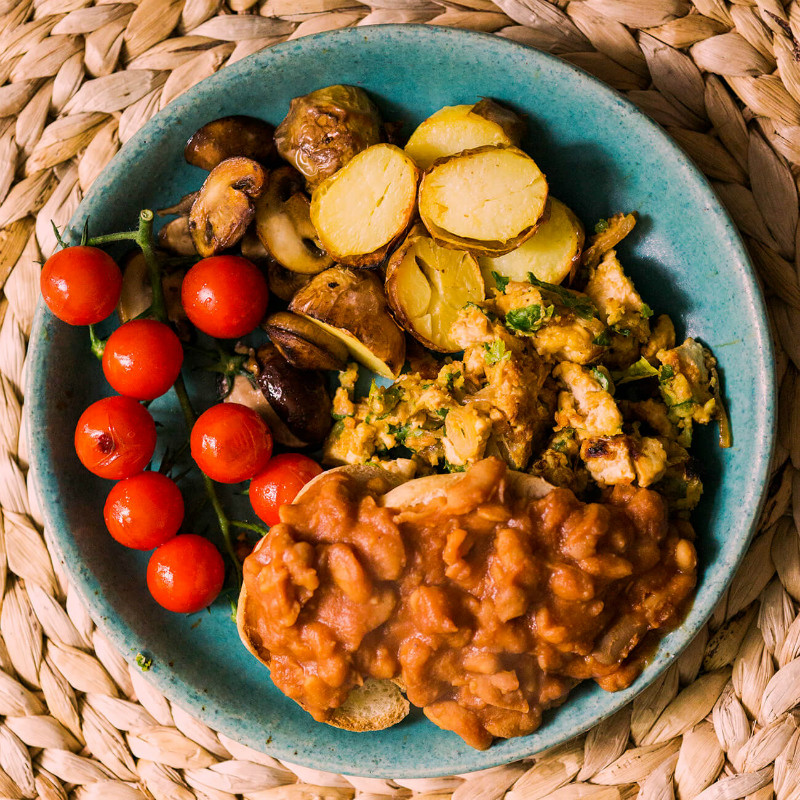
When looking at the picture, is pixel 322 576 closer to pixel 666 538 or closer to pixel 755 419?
pixel 666 538

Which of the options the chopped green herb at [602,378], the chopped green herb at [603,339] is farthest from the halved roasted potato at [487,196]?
the chopped green herb at [602,378]

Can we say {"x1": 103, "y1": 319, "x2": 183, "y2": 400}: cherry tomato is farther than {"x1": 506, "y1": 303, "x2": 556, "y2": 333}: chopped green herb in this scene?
Yes

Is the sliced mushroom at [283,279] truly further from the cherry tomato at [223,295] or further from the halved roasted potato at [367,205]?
the halved roasted potato at [367,205]

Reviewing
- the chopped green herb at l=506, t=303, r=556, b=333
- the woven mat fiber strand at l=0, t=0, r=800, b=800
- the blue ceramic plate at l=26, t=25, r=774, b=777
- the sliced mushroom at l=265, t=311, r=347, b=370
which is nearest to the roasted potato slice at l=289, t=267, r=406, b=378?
the sliced mushroom at l=265, t=311, r=347, b=370

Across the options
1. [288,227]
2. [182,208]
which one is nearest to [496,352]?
[288,227]

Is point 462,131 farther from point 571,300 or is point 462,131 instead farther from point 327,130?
point 571,300

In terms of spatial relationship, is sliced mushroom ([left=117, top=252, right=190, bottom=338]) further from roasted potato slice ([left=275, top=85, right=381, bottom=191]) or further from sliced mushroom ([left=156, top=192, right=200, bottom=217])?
roasted potato slice ([left=275, top=85, right=381, bottom=191])

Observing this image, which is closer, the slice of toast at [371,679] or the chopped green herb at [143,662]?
the slice of toast at [371,679]
